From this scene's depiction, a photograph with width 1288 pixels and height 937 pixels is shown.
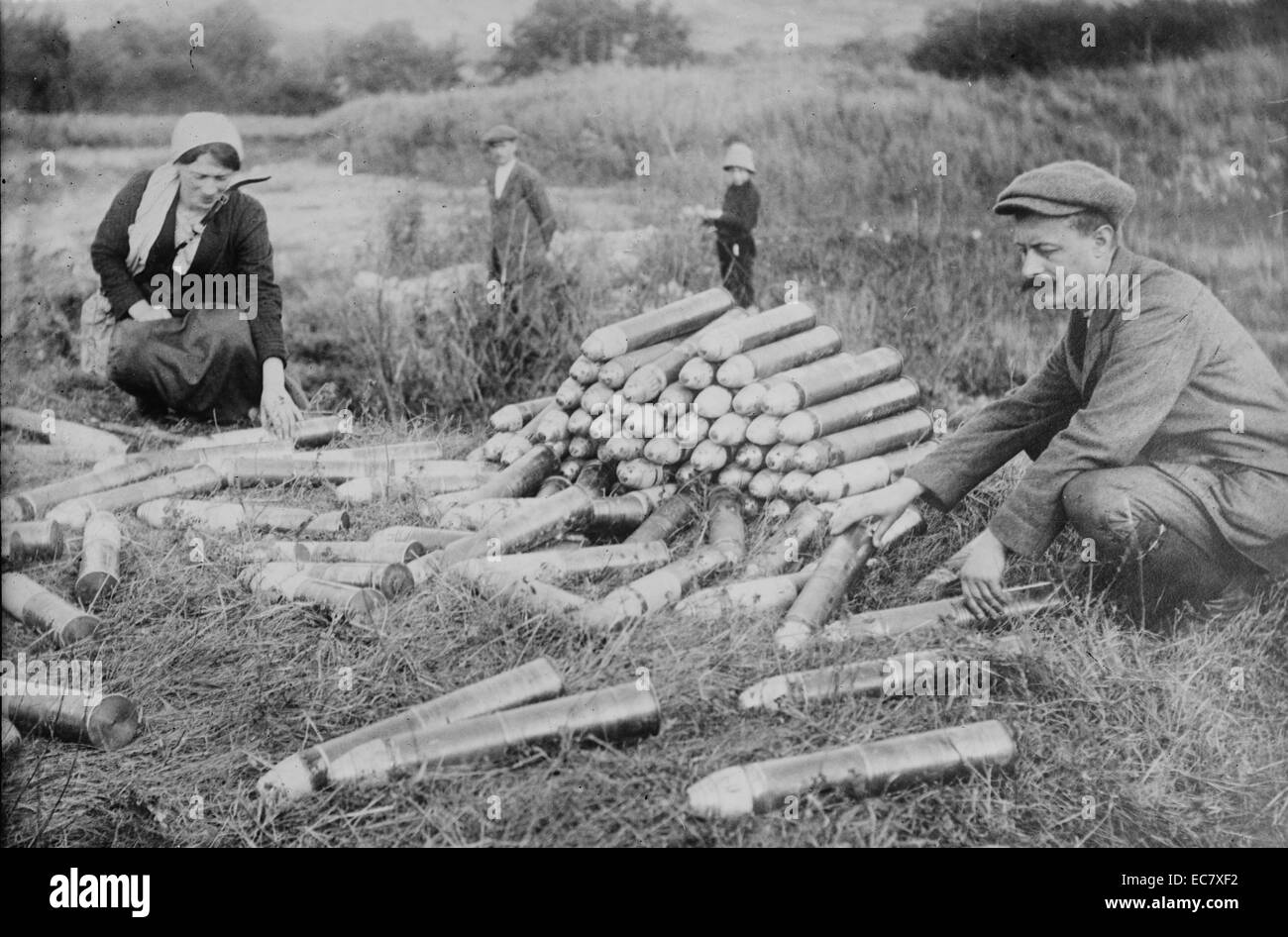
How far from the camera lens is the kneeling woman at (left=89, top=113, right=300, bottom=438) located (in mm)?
6371

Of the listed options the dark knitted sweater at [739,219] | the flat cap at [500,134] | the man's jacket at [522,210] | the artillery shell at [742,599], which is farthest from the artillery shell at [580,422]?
the flat cap at [500,134]

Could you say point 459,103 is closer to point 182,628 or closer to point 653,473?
point 653,473

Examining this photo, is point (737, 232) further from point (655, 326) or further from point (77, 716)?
point (77, 716)

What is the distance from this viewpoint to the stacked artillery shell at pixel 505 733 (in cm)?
388

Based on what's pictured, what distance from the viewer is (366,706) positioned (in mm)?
4250

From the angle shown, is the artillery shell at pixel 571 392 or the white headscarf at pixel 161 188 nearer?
the artillery shell at pixel 571 392

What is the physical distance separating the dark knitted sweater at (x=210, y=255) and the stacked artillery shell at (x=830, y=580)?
3293 millimetres

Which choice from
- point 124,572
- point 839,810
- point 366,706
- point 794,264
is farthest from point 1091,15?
point 124,572

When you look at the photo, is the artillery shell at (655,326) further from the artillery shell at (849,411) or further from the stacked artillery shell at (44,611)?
the stacked artillery shell at (44,611)

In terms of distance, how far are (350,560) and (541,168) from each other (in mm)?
4824

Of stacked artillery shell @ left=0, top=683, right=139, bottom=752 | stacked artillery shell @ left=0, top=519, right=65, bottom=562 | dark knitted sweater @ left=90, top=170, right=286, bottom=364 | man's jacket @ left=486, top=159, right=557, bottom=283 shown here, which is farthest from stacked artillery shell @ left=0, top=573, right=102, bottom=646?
man's jacket @ left=486, top=159, right=557, bottom=283

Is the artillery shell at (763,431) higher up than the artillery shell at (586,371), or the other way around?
the artillery shell at (586,371)

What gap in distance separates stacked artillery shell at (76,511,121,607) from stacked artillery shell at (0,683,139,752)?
0.64 metres
